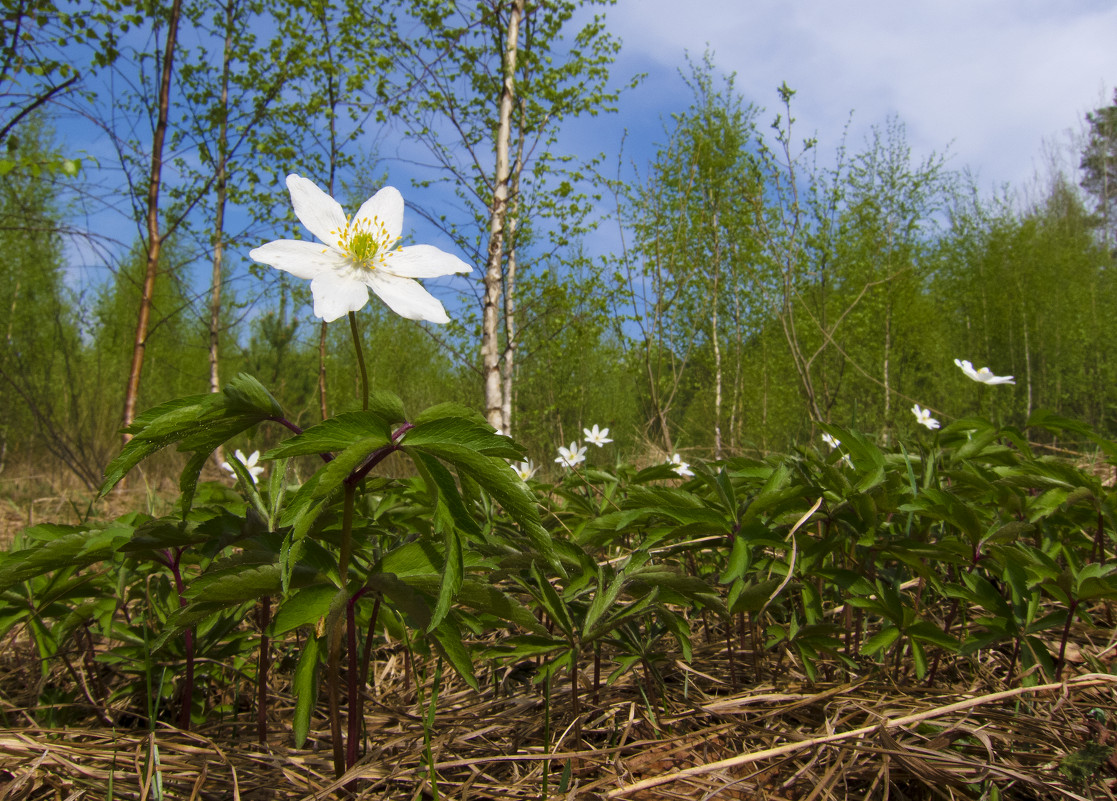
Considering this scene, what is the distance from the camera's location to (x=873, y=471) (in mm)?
1335

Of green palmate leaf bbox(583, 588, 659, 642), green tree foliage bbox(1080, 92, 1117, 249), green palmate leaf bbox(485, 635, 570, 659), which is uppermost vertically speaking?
green tree foliage bbox(1080, 92, 1117, 249)

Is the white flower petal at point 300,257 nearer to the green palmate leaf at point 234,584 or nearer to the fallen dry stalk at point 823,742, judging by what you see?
the green palmate leaf at point 234,584

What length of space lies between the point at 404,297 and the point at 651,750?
916 millimetres

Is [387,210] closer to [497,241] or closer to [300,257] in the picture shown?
[300,257]

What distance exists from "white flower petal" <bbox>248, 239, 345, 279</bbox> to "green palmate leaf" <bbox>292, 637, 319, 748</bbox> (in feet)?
1.79

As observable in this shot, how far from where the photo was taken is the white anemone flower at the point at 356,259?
0.91m

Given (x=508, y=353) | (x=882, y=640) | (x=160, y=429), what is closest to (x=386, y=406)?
(x=160, y=429)

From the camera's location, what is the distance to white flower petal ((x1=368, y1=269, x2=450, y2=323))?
0.93 metres

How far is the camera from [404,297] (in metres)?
0.96

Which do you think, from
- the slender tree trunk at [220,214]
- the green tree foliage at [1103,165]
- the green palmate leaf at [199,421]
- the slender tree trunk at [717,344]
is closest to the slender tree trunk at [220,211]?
the slender tree trunk at [220,214]

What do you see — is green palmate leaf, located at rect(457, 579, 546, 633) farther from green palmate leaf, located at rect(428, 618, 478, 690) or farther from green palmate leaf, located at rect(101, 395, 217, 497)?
green palmate leaf, located at rect(101, 395, 217, 497)

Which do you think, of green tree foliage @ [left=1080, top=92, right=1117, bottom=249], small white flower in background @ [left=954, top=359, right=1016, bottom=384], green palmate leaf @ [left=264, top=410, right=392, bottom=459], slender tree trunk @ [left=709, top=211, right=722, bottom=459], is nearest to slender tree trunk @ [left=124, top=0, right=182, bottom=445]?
green palmate leaf @ [left=264, top=410, right=392, bottom=459]

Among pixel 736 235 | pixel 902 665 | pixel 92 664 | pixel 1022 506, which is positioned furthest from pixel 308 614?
pixel 736 235

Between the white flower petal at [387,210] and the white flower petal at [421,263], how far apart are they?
0.04m
